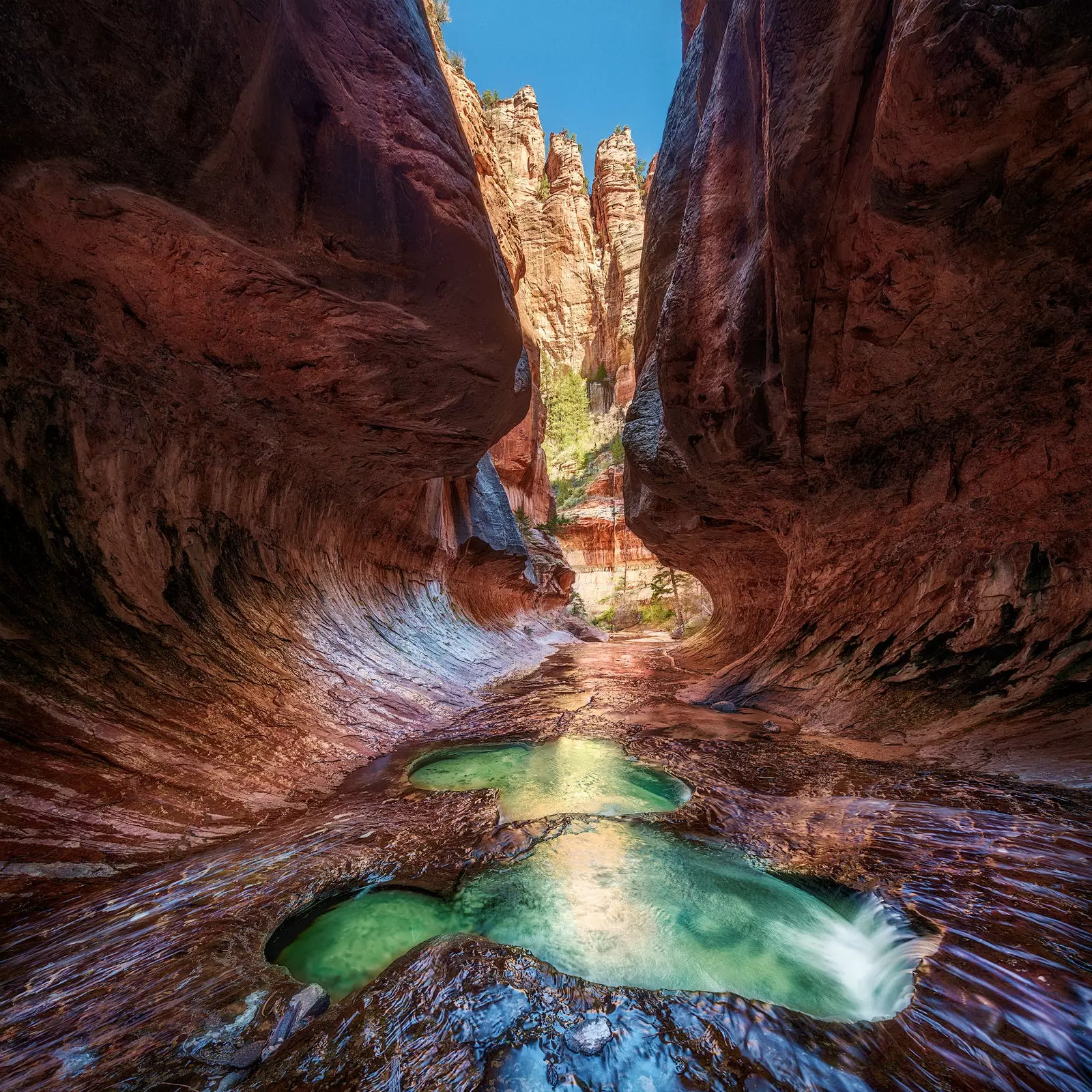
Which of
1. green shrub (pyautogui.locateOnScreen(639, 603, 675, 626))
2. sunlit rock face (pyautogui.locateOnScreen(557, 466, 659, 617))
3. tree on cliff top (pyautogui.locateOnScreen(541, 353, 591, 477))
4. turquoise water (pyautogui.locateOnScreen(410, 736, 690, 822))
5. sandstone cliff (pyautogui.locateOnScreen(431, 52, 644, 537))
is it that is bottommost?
green shrub (pyautogui.locateOnScreen(639, 603, 675, 626))

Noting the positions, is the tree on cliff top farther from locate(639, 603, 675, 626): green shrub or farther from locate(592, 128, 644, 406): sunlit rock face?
locate(639, 603, 675, 626): green shrub

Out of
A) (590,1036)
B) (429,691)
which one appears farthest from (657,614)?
(590,1036)

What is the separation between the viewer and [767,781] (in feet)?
13.3

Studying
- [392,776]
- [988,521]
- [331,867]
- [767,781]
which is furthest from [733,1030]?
[988,521]

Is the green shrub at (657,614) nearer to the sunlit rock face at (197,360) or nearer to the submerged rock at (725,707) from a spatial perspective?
the submerged rock at (725,707)

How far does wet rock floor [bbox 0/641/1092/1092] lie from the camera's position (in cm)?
154

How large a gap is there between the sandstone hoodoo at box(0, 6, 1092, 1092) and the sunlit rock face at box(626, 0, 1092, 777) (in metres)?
0.03

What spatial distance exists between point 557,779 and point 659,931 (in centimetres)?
219

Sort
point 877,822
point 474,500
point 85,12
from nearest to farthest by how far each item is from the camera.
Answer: point 85,12
point 877,822
point 474,500

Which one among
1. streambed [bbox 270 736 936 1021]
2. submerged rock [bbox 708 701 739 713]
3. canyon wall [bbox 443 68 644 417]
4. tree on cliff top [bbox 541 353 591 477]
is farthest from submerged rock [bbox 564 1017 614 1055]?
canyon wall [bbox 443 68 644 417]

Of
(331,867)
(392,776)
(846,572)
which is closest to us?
(331,867)

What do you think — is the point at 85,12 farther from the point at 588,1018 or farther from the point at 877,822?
the point at 877,822

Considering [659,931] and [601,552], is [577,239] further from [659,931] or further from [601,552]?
[659,931]

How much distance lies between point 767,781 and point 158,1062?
13.4ft
